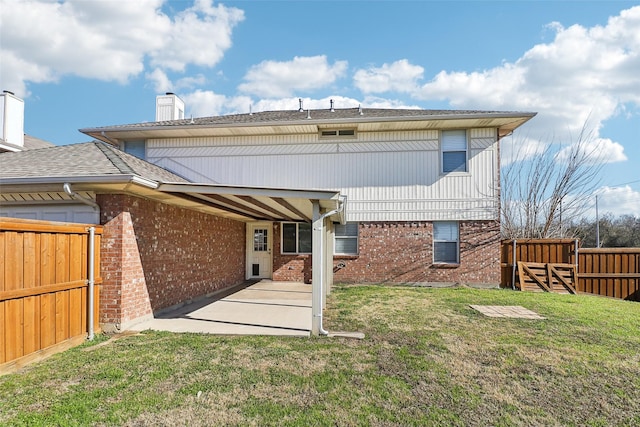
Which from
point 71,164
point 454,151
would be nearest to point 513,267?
point 454,151

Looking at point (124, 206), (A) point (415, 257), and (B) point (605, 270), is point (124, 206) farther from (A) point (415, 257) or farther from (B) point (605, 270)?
(B) point (605, 270)

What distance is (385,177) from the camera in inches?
448

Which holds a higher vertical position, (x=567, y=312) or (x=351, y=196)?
(x=351, y=196)

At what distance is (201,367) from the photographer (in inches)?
162

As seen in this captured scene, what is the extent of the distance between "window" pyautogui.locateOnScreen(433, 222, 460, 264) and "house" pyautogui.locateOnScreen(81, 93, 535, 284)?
32 mm

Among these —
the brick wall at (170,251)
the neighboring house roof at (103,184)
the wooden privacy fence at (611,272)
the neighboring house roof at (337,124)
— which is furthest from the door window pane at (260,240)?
the wooden privacy fence at (611,272)

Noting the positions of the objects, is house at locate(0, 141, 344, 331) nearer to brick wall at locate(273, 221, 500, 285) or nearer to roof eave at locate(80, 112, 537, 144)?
roof eave at locate(80, 112, 537, 144)

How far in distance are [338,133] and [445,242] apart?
5165 mm

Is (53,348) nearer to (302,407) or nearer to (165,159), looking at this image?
(302,407)

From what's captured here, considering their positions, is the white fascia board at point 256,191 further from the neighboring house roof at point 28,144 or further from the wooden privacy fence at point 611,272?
the neighboring house roof at point 28,144

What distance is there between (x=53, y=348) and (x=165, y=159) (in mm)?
8745

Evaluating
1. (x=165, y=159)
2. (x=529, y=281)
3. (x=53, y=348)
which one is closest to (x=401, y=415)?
(x=53, y=348)

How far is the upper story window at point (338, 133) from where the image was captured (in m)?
11.5

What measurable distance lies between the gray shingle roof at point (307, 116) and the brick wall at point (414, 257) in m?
3.52
